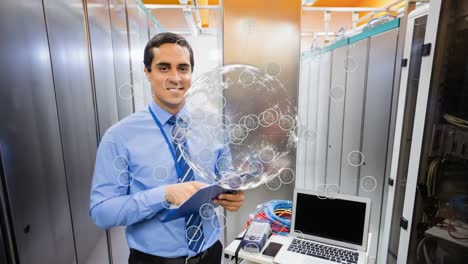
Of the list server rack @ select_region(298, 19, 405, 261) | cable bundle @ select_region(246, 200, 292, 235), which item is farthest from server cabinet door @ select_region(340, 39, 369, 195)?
cable bundle @ select_region(246, 200, 292, 235)


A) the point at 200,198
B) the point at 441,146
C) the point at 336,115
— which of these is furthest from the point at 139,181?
the point at 336,115

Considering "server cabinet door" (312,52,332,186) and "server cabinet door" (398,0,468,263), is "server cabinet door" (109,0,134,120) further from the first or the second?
"server cabinet door" (312,52,332,186)

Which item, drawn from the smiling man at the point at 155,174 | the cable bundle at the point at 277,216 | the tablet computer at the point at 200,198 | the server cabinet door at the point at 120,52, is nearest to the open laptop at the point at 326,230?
the cable bundle at the point at 277,216

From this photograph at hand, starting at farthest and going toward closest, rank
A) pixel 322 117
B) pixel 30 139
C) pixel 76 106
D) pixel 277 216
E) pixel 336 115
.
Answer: pixel 322 117 < pixel 336 115 < pixel 277 216 < pixel 76 106 < pixel 30 139

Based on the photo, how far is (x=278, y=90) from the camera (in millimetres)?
1097

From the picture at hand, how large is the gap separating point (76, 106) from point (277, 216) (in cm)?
141

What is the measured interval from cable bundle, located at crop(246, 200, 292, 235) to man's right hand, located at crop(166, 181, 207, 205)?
918 millimetres

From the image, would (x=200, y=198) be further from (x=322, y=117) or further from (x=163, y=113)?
(x=322, y=117)

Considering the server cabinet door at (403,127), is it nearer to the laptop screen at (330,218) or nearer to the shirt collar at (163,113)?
the laptop screen at (330,218)

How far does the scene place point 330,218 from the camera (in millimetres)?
1357

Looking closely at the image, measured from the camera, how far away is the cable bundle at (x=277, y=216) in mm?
1526

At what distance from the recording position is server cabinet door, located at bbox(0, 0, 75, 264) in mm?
929

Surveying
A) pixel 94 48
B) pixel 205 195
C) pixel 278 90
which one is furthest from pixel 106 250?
pixel 278 90

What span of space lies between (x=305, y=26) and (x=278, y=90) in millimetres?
4332
